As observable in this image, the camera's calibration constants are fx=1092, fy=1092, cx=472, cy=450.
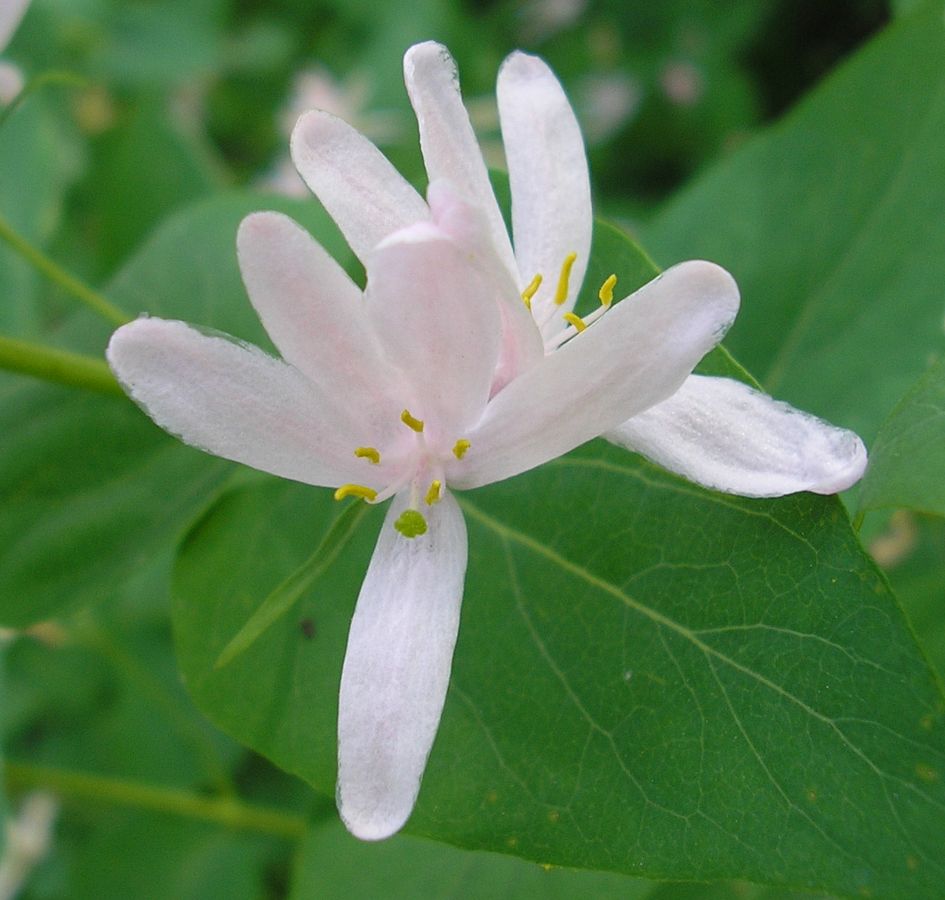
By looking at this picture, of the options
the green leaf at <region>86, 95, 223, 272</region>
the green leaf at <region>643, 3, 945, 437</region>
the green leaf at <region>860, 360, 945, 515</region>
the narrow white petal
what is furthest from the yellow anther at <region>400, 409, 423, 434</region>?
the green leaf at <region>86, 95, 223, 272</region>

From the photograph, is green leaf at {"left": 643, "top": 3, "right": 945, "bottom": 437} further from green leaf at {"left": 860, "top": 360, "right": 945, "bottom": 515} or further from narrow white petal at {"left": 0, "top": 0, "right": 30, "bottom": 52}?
narrow white petal at {"left": 0, "top": 0, "right": 30, "bottom": 52}

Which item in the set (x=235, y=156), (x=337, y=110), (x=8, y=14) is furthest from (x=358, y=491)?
(x=235, y=156)

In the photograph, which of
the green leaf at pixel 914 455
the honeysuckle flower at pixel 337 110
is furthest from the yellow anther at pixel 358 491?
the honeysuckle flower at pixel 337 110

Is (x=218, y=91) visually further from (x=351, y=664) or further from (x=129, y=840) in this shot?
(x=351, y=664)

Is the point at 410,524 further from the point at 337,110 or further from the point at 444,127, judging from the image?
the point at 337,110

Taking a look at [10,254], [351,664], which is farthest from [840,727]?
[10,254]

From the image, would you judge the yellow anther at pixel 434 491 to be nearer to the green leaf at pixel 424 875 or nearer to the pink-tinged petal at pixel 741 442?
the pink-tinged petal at pixel 741 442
